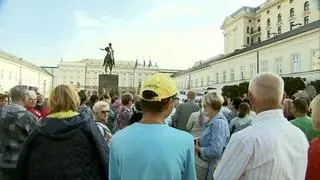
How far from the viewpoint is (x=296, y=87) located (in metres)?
44.2

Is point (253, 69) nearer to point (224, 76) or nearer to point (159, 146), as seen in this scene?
point (224, 76)

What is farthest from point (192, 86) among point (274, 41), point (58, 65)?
point (58, 65)

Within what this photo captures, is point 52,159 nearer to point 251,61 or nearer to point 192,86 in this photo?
point 251,61

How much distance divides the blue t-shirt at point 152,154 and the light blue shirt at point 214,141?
233 cm

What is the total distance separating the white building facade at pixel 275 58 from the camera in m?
46.7

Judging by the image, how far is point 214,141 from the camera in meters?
5.29

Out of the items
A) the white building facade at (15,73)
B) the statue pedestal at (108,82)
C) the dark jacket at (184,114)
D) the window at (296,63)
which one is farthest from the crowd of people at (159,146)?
the white building facade at (15,73)

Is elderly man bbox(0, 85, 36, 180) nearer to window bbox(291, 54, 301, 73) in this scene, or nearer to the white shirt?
the white shirt

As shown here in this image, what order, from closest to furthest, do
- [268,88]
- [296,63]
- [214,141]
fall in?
1. [268,88]
2. [214,141]
3. [296,63]

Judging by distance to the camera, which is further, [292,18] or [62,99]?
[292,18]

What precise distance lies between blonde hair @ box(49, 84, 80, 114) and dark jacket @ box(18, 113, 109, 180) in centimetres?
13

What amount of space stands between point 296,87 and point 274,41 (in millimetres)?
12615

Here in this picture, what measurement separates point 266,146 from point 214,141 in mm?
2485

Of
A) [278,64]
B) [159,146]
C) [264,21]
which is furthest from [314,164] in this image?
[264,21]
